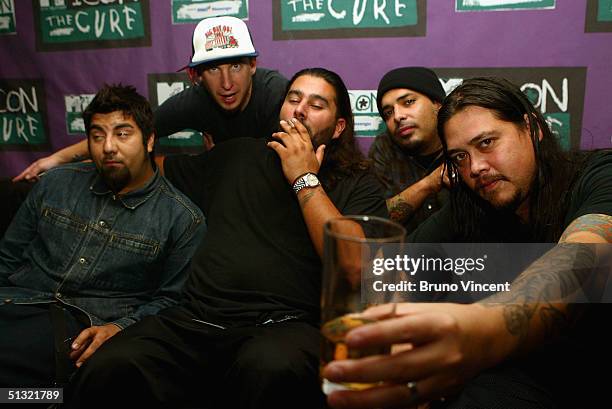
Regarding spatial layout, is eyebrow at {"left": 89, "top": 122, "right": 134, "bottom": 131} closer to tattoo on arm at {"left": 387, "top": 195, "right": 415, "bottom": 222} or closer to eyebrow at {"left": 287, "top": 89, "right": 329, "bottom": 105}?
eyebrow at {"left": 287, "top": 89, "right": 329, "bottom": 105}

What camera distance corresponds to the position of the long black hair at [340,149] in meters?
1.93

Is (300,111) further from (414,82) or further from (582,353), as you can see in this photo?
(582,353)

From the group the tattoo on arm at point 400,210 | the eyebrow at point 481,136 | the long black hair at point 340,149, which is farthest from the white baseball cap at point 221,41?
the eyebrow at point 481,136

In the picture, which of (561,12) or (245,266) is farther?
(561,12)

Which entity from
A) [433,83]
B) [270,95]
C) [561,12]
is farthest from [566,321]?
[561,12]

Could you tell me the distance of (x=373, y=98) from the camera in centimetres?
260

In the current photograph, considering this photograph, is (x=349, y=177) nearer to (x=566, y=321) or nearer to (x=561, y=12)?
(x=566, y=321)

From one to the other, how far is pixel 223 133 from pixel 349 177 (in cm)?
85

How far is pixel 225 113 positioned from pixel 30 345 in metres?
1.32

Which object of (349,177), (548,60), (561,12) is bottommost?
(349,177)

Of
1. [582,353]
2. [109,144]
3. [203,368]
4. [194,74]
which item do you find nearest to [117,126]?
[109,144]

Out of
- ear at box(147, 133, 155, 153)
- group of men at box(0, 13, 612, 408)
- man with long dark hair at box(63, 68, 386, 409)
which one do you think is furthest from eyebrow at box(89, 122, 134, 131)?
man with long dark hair at box(63, 68, 386, 409)

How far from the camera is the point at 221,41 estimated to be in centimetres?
235

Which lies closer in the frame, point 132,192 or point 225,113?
point 132,192
